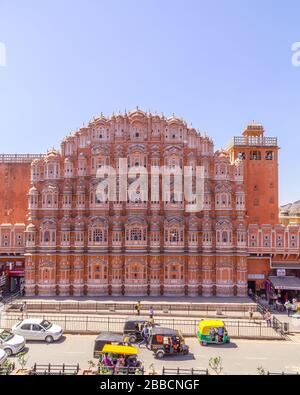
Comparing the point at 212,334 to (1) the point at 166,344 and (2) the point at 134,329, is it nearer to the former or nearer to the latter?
(1) the point at 166,344

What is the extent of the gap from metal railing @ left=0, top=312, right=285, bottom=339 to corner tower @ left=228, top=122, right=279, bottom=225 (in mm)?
18416

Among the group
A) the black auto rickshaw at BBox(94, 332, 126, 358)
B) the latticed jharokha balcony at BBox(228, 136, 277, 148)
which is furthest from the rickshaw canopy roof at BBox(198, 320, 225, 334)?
the latticed jharokha balcony at BBox(228, 136, 277, 148)

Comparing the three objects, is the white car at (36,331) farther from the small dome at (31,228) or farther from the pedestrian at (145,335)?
the small dome at (31,228)

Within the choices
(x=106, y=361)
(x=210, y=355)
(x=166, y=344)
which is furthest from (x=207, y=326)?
(x=106, y=361)

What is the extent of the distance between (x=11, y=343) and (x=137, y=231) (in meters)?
21.9

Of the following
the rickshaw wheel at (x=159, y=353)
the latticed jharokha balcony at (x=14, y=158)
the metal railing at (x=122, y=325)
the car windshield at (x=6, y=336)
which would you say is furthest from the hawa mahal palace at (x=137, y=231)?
the rickshaw wheel at (x=159, y=353)

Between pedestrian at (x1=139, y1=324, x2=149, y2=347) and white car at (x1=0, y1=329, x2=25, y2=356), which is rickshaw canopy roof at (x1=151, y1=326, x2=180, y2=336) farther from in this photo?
white car at (x1=0, y1=329, x2=25, y2=356)

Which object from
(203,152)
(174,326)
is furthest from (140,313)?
(203,152)

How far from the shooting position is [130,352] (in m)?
22.1

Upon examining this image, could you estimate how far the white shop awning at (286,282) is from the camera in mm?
42938

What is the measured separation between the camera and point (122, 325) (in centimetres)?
3306

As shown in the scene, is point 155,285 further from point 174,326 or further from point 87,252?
point 174,326

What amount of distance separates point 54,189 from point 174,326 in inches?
873
